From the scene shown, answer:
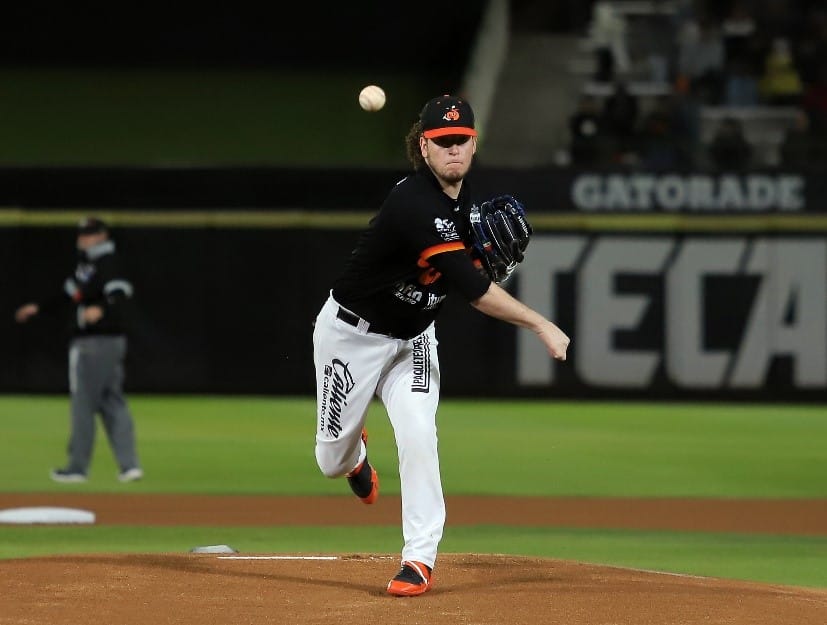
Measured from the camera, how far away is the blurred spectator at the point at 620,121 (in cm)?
2000

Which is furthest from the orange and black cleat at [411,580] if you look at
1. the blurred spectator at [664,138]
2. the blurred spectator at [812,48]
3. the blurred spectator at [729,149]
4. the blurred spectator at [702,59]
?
the blurred spectator at [812,48]

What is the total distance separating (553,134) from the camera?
22141 millimetres

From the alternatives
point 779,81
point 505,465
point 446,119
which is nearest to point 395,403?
point 446,119

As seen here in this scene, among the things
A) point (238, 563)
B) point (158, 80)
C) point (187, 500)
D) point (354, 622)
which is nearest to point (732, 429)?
point (187, 500)

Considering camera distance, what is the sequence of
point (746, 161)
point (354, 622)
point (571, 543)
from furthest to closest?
point (746, 161) < point (571, 543) < point (354, 622)

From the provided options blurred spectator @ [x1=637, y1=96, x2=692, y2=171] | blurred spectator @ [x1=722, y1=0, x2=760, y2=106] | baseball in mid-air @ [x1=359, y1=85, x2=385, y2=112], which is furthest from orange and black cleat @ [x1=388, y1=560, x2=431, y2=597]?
blurred spectator @ [x1=722, y1=0, x2=760, y2=106]

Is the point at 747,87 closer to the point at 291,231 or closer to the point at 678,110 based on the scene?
the point at 678,110

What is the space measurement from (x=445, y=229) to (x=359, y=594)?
158 centimetres

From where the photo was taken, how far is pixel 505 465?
1341 centimetres

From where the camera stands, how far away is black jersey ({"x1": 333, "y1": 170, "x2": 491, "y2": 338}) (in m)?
6.75

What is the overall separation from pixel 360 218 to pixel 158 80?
7.65 meters

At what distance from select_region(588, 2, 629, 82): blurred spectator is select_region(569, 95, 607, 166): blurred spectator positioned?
1658mm

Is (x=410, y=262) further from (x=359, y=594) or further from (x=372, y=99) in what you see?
(x=359, y=594)

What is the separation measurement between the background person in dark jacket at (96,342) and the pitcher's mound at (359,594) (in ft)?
13.0
